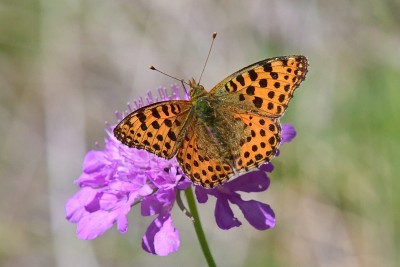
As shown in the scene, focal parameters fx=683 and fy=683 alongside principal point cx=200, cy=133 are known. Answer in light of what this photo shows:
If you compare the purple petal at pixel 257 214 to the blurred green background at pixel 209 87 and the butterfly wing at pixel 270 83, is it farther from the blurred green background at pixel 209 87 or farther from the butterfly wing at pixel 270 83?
the blurred green background at pixel 209 87

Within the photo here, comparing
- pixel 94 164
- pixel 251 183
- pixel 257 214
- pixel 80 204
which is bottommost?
pixel 257 214

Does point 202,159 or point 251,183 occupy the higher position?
point 202,159

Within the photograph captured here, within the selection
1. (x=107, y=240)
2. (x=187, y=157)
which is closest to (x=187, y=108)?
(x=187, y=157)

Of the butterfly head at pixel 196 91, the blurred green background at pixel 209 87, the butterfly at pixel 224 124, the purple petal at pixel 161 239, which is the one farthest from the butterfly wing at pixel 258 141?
the blurred green background at pixel 209 87

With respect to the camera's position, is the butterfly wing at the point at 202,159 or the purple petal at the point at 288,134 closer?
the butterfly wing at the point at 202,159

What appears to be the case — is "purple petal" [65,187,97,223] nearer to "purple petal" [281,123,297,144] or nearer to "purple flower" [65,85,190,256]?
"purple flower" [65,85,190,256]

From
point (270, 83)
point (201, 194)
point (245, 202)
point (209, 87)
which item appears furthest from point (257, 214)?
point (209, 87)

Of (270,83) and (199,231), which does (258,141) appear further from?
(199,231)
